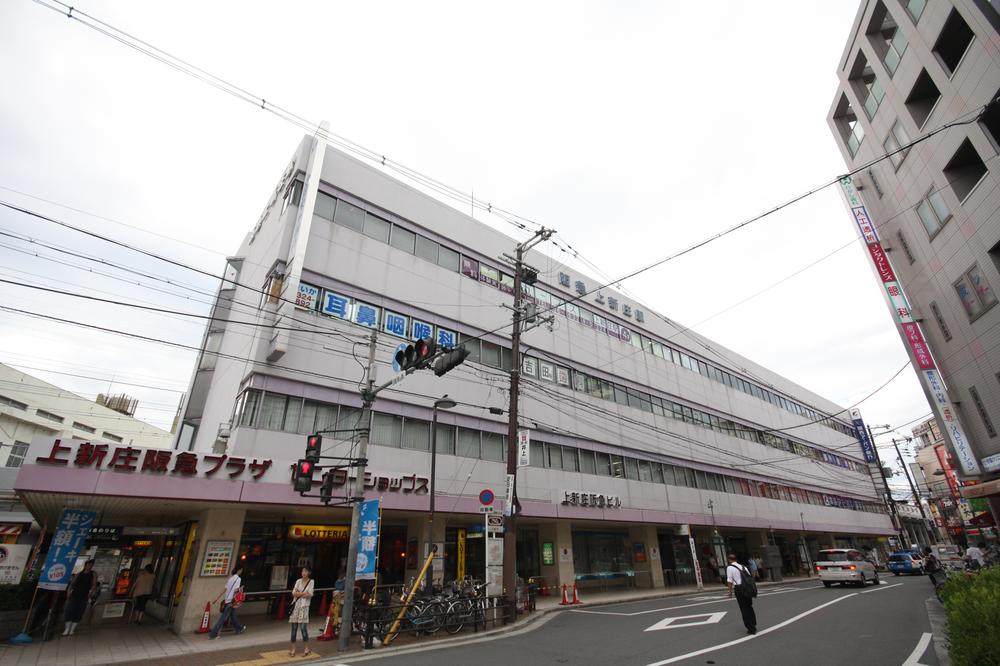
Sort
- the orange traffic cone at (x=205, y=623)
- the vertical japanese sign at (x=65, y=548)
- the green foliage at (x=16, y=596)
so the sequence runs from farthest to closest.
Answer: the orange traffic cone at (x=205, y=623), the vertical japanese sign at (x=65, y=548), the green foliage at (x=16, y=596)

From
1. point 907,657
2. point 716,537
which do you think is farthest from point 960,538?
point 907,657

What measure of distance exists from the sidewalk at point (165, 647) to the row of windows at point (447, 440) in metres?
5.07

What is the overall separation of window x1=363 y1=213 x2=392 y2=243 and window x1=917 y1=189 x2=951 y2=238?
71.9 feet

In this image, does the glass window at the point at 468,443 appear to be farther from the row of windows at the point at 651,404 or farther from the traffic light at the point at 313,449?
the traffic light at the point at 313,449

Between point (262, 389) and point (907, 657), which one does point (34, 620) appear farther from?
point (907, 657)

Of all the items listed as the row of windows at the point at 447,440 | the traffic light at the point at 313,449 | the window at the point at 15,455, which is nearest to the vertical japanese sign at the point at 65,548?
the row of windows at the point at 447,440

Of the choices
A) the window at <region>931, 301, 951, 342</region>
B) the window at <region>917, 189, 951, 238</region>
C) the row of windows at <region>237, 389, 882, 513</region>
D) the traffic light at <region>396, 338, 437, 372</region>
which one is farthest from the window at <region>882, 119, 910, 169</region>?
the traffic light at <region>396, 338, 437, 372</region>

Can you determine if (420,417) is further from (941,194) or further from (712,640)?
(941,194)

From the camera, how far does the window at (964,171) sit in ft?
54.5

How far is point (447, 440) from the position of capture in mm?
18953

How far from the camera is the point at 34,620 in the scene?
12.1 meters

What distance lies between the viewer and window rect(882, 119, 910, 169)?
1942cm

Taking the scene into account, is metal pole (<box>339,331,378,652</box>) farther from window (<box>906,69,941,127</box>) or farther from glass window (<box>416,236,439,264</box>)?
window (<box>906,69,941,127</box>)

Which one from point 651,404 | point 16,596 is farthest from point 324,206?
point 651,404
